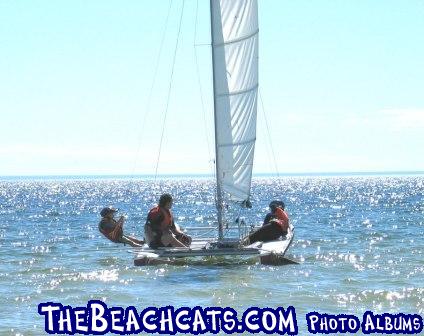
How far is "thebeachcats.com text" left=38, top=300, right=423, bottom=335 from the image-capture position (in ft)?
49.1

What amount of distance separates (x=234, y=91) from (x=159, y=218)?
5421 millimetres

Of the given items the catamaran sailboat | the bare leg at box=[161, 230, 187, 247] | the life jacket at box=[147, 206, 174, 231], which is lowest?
the bare leg at box=[161, 230, 187, 247]

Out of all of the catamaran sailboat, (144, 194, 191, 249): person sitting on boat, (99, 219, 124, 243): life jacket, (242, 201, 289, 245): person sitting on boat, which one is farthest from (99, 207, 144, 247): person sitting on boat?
(242, 201, 289, 245): person sitting on boat

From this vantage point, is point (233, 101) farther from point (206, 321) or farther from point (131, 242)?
point (206, 321)

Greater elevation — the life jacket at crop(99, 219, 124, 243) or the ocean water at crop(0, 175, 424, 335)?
the life jacket at crop(99, 219, 124, 243)

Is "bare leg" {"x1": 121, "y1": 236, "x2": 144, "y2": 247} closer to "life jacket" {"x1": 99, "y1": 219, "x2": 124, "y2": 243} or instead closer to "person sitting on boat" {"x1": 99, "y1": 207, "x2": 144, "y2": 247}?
"person sitting on boat" {"x1": 99, "y1": 207, "x2": 144, "y2": 247}

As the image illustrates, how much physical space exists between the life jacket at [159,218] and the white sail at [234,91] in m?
3.33

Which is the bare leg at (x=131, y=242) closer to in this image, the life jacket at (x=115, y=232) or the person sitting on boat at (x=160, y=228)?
the life jacket at (x=115, y=232)

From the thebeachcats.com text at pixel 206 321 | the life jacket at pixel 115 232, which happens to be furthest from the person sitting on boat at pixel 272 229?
the thebeachcats.com text at pixel 206 321

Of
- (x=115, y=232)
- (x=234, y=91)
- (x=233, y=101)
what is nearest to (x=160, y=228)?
(x=115, y=232)

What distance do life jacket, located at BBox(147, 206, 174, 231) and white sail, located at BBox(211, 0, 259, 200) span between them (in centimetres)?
333

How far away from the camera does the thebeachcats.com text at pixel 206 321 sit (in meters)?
15.0

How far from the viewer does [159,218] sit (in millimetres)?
21922

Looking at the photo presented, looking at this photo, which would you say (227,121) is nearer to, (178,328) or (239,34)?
(239,34)
